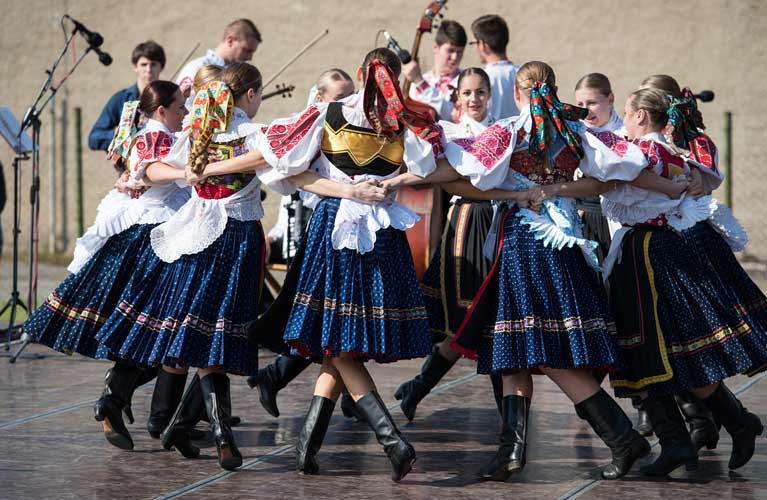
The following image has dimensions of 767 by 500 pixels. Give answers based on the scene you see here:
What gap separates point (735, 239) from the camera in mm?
4395

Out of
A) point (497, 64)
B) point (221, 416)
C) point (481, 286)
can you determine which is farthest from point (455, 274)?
point (497, 64)

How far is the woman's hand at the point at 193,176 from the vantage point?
4168mm

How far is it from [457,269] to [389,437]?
0.93 m

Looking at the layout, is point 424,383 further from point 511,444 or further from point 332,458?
point 511,444

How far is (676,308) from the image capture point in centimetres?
402

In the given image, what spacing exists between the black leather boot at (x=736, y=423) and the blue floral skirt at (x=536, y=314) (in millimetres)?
484

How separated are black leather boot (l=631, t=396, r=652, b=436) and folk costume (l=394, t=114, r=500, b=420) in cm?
57

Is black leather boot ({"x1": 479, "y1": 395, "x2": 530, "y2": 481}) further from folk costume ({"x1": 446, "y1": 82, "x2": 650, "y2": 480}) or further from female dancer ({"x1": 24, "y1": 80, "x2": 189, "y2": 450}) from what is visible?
female dancer ({"x1": 24, "y1": 80, "x2": 189, "y2": 450})

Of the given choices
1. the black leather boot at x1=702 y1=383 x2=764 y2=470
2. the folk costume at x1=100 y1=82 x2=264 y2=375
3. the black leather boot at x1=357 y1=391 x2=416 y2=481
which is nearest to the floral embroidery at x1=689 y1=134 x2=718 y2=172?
the black leather boot at x1=702 y1=383 x2=764 y2=470

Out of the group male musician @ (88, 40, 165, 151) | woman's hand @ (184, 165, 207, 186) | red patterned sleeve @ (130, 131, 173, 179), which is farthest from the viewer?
male musician @ (88, 40, 165, 151)

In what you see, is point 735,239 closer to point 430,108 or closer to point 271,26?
point 430,108

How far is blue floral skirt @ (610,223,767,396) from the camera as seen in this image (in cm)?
400

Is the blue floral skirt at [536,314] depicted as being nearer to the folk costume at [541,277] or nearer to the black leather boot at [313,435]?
the folk costume at [541,277]

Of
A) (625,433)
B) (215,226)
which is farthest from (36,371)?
(625,433)
